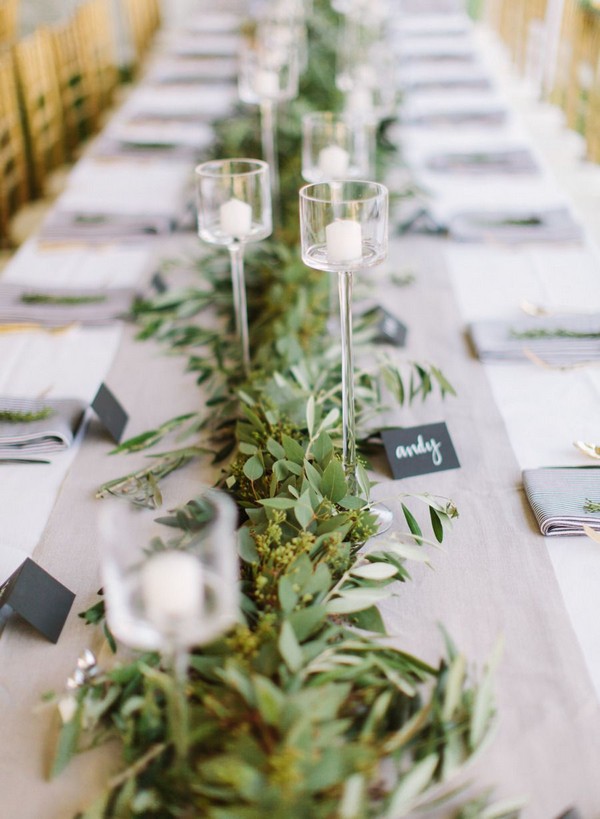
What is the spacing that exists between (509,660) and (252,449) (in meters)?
0.47

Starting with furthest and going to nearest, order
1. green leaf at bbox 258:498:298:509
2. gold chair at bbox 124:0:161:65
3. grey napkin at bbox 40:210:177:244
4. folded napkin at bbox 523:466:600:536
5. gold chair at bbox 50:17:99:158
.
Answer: gold chair at bbox 124:0:161:65, gold chair at bbox 50:17:99:158, grey napkin at bbox 40:210:177:244, folded napkin at bbox 523:466:600:536, green leaf at bbox 258:498:298:509

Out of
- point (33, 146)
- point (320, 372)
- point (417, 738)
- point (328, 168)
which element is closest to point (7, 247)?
point (33, 146)

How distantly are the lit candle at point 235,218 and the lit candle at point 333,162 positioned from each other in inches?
17.8

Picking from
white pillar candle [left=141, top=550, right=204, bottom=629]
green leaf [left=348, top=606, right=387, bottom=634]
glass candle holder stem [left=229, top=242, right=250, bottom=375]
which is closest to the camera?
white pillar candle [left=141, top=550, right=204, bottom=629]

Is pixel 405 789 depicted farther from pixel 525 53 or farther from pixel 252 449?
pixel 525 53

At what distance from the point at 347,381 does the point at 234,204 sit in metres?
0.51

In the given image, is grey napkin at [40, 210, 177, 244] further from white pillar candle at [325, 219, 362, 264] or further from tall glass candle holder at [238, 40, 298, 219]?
white pillar candle at [325, 219, 362, 264]

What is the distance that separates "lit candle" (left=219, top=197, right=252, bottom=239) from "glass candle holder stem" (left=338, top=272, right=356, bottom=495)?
15.6 inches

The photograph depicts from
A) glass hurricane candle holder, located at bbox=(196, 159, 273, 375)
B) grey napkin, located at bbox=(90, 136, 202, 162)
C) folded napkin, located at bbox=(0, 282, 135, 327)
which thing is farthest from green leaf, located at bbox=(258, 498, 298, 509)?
grey napkin, located at bbox=(90, 136, 202, 162)

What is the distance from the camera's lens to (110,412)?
1.53 m

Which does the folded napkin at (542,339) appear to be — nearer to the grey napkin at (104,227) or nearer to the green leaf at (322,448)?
the green leaf at (322,448)

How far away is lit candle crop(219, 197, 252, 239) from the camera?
1.54m

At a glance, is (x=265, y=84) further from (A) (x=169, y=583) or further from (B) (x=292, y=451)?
(A) (x=169, y=583)

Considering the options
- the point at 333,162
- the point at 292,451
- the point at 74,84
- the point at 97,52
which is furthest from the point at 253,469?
the point at 97,52
